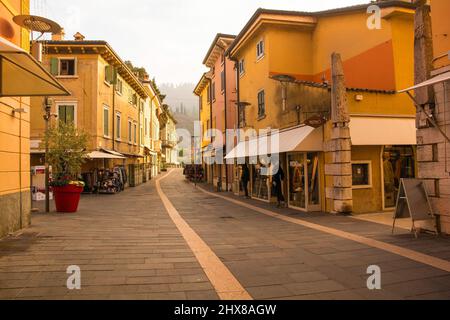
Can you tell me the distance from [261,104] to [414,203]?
35.8 feet

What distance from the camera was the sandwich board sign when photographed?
7.46 metres

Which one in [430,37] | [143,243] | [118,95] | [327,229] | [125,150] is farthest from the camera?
[125,150]

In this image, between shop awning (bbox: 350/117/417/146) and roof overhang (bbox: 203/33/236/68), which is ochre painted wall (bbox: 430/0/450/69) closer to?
shop awning (bbox: 350/117/417/146)

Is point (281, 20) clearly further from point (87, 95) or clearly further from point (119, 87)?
point (119, 87)

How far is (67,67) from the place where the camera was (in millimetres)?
21844

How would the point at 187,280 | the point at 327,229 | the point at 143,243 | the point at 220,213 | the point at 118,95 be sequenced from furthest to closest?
the point at 118,95 → the point at 220,213 → the point at 327,229 → the point at 143,243 → the point at 187,280

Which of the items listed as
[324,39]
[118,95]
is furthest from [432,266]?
[118,95]

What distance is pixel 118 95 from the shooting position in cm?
2617

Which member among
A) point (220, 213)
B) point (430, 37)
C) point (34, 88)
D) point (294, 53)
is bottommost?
point (220, 213)

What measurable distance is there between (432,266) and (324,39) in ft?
41.0

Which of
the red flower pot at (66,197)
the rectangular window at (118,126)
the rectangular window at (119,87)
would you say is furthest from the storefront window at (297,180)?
the rectangular window at (119,87)

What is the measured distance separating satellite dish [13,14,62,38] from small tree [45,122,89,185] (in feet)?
18.0

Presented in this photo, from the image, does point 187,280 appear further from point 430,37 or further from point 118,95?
point 118,95

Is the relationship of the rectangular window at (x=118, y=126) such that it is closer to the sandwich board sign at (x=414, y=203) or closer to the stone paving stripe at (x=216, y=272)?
the stone paving stripe at (x=216, y=272)
